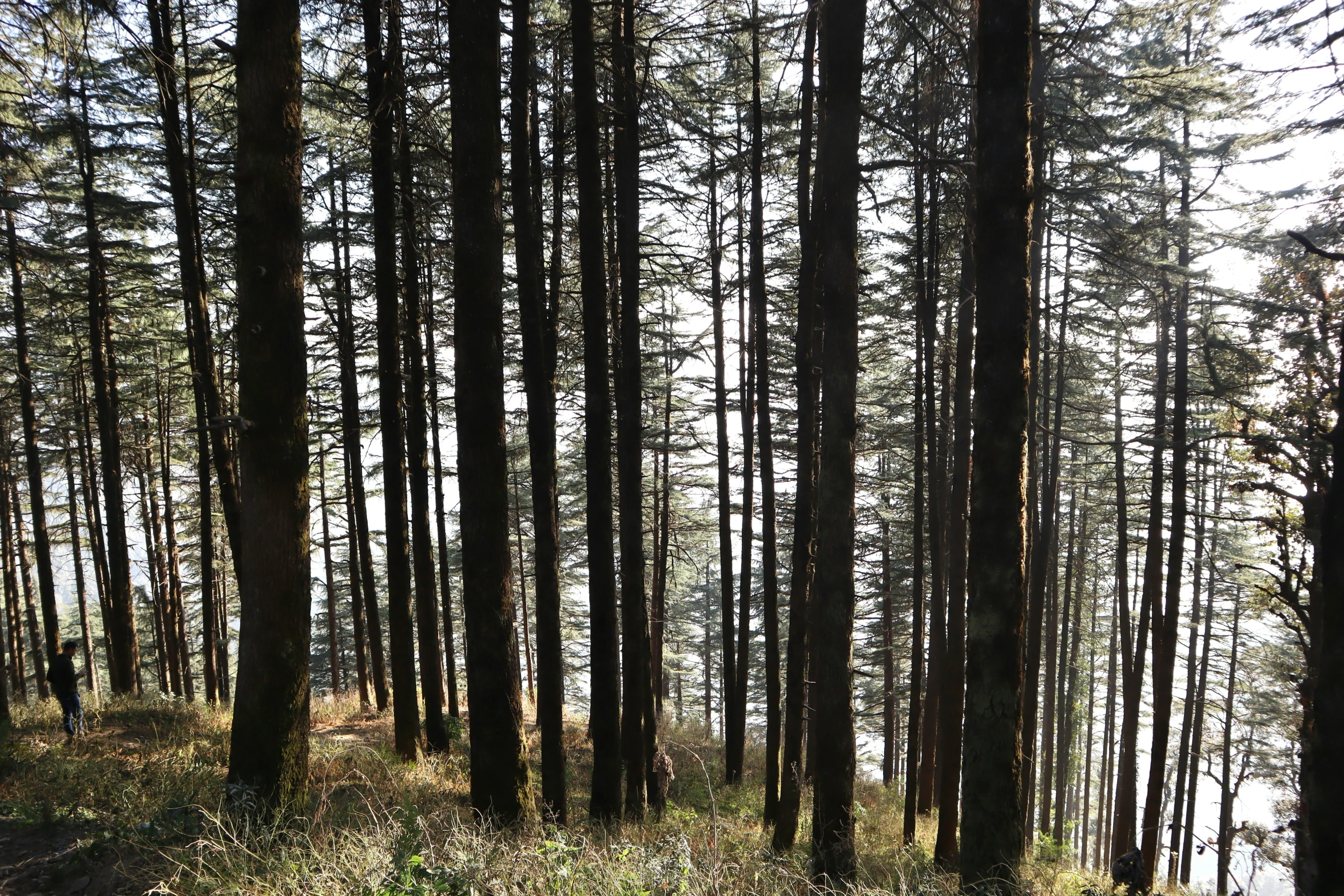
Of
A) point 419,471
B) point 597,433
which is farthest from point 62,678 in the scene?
point 597,433

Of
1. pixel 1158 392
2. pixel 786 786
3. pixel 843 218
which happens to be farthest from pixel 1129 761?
pixel 843 218

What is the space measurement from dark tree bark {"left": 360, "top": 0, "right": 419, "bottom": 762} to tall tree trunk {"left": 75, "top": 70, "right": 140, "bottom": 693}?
7.86 m

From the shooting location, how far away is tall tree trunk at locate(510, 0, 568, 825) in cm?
762

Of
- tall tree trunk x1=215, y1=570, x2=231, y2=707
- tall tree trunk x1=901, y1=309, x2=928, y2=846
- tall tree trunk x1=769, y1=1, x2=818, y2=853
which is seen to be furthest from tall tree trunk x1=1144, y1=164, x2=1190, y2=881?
tall tree trunk x1=215, y1=570, x2=231, y2=707

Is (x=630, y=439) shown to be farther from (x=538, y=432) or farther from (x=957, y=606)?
(x=957, y=606)

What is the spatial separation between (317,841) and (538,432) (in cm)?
459

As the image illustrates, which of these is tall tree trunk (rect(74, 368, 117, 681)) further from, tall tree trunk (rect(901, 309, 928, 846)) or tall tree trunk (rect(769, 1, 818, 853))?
tall tree trunk (rect(901, 309, 928, 846))

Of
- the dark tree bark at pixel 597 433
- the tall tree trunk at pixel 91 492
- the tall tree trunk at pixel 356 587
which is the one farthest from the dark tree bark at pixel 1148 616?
the tall tree trunk at pixel 91 492

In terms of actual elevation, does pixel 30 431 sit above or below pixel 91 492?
above

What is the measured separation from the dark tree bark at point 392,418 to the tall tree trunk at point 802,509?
17.6 ft

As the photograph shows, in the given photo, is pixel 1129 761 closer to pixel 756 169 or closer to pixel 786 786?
pixel 786 786

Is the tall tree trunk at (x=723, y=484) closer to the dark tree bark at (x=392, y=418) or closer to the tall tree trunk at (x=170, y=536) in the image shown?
the dark tree bark at (x=392, y=418)

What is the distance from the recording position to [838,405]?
6441 mm

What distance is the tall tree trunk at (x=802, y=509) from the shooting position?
28.3 feet
